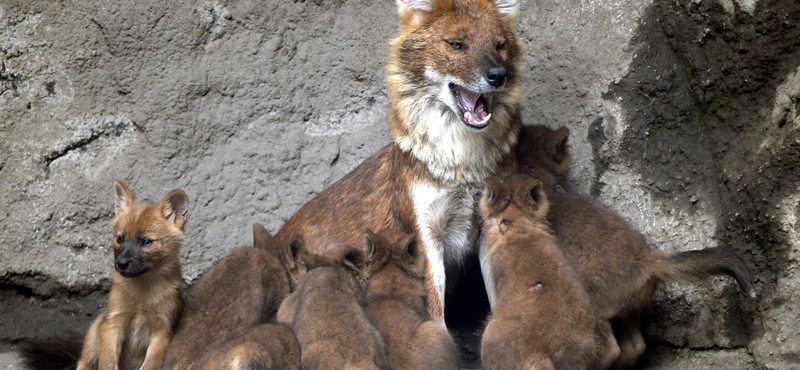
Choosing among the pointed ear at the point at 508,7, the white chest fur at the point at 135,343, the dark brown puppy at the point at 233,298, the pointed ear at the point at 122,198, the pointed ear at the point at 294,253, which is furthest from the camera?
the pointed ear at the point at 508,7

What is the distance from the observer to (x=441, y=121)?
Answer: 720 cm

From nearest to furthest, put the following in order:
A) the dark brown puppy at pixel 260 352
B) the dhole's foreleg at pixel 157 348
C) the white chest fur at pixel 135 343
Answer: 1. the dark brown puppy at pixel 260 352
2. the dhole's foreleg at pixel 157 348
3. the white chest fur at pixel 135 343

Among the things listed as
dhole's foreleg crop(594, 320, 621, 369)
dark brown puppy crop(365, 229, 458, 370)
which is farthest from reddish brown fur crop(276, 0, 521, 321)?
dhole's foreleg crop(594, 320, 621, 369)

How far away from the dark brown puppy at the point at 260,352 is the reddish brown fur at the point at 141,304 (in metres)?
0.85

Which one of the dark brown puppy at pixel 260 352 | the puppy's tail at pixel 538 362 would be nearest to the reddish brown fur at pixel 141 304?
the dark brown puppy at pixel 260 352

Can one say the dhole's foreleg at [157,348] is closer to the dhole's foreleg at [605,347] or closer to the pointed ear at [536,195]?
the pointed ear at [536,195]

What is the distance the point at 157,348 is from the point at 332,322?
4.61 feet

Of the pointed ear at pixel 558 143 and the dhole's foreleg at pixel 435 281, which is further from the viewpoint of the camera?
the pointed ear at pixel 558 143

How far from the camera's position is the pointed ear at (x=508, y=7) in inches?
295

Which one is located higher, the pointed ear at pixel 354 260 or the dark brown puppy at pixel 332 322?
the dark brown puppy at pixel 332 322

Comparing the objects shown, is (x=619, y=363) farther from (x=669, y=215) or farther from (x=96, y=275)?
(x=96, y=275)

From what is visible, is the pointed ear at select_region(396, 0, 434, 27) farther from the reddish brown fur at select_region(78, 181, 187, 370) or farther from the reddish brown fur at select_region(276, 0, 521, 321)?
the reddish brown fur at select_region(78, 181, 187, 370)

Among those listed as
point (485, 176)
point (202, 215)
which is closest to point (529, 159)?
point (485, 176)

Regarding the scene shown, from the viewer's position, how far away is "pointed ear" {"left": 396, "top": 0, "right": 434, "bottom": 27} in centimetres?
729
